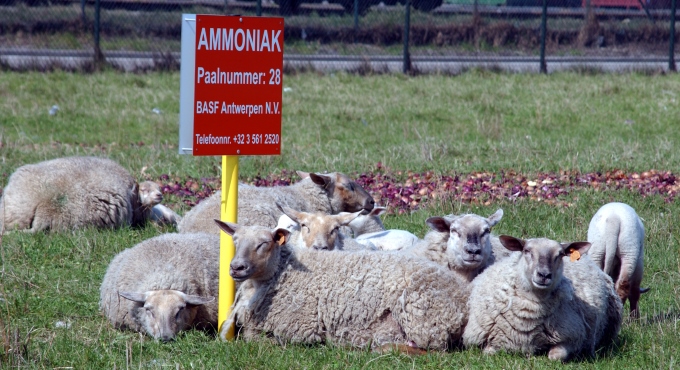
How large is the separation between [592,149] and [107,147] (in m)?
6.80

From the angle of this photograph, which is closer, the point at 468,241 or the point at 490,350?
the point at 490,350

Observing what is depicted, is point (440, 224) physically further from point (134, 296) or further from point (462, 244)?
point (134, 296)

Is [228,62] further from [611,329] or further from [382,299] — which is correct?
[611,329]

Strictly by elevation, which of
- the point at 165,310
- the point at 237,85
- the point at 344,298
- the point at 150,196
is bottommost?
the point at 165,310

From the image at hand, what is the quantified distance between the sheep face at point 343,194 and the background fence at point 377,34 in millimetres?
10046

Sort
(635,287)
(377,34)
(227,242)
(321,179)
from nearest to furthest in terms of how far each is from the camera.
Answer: (227,242)
(635,287)
(321,179)
(377,34)

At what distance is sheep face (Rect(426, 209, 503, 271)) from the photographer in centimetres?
567

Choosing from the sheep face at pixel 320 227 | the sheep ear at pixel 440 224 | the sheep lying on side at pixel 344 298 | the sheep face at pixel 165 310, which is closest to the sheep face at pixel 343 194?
the sheep face at pixel 320 227

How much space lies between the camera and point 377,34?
21594 mm

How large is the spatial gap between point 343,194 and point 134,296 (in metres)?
3.32

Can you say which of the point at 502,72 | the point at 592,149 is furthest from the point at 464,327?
the point at 502,72

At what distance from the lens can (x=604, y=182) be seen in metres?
9.65

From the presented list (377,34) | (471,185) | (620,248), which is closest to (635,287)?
(620,248)

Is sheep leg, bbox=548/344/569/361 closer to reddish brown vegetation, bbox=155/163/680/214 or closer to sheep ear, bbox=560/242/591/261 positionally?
sheep ear, bbox=560/242/591/261
